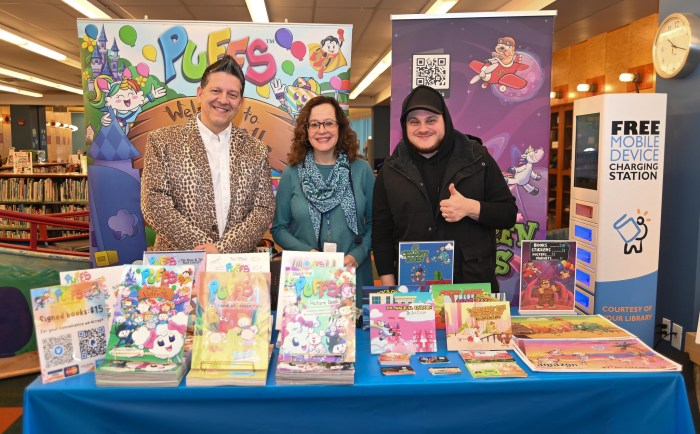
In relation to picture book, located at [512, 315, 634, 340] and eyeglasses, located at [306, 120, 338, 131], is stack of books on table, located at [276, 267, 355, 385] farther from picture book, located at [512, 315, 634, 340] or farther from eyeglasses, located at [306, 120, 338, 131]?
eyeglasses, located at [306, 120, 338, 131]

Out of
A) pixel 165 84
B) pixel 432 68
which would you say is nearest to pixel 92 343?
pixel 165 84

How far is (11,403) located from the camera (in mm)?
3303

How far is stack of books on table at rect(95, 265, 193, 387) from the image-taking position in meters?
1.49

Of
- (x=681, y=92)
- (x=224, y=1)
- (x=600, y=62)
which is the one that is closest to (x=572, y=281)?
(x=681, y=92)

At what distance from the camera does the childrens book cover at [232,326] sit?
153cm

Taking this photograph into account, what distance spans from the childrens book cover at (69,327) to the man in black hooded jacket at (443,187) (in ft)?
3.97

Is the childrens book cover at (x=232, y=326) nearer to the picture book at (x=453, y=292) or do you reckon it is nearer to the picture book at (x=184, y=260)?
the picture book at (x=184, y=260)

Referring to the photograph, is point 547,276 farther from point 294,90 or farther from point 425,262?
point 294,90

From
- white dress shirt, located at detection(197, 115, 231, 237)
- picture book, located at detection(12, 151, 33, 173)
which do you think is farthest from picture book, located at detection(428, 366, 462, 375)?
picture book, located at detection(12, 151, 33, 173)

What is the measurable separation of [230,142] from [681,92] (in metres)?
3.07

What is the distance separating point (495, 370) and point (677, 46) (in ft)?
9.98

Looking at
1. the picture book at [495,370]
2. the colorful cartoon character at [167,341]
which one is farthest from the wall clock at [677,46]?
the colorful cartoon character at [167,341]

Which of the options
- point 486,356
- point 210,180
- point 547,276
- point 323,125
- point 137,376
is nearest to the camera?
point 137,376

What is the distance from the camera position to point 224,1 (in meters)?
6.56
